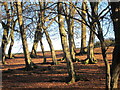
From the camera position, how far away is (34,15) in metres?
16.2

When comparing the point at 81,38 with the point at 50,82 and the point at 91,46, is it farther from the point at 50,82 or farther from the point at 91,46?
the point at 50,82

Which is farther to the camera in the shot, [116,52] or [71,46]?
[71,46]

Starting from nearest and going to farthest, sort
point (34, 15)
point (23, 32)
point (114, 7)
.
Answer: point (114, 7) < point (34, 15) < point (23, 32)

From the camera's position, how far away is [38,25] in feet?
62.6

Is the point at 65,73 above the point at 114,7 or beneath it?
beneath

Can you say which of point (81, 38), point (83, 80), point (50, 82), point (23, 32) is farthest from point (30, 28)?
point (81, 38)

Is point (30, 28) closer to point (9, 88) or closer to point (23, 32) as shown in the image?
point (23, 32)

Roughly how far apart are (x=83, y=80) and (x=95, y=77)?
92cm

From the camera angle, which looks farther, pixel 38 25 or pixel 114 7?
pixel 38 25

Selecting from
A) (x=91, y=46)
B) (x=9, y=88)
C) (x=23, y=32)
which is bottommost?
(x=9, y=88)

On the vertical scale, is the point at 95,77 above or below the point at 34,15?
below

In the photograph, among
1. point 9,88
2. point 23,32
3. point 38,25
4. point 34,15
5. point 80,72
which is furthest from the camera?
point 38,25

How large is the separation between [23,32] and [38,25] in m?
1.97

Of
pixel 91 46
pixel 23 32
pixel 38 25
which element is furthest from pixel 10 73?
pixel 91 46
